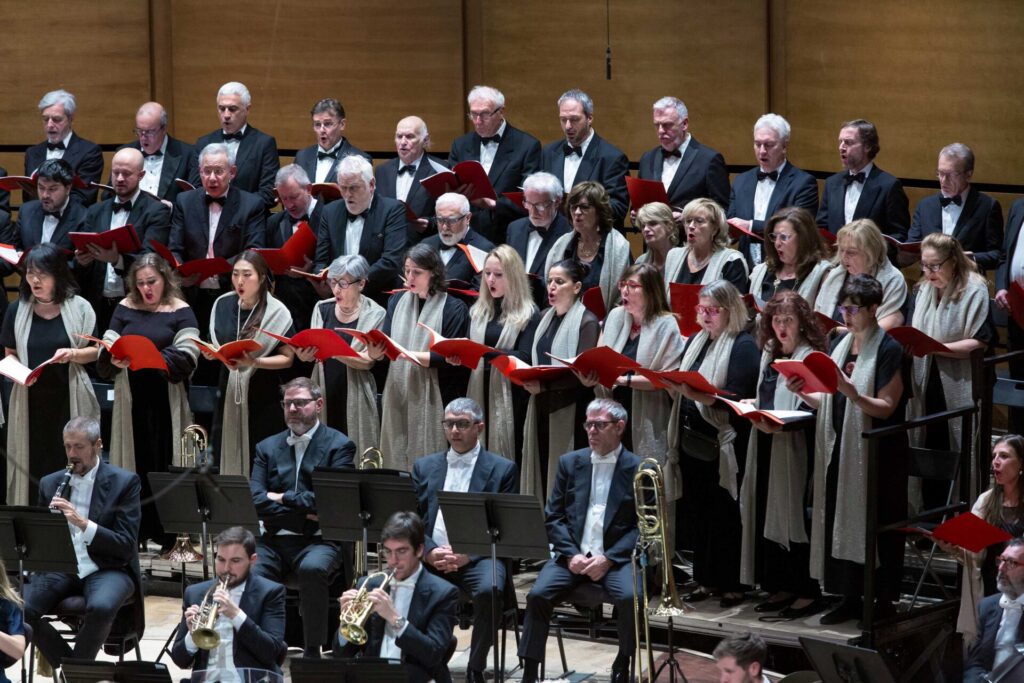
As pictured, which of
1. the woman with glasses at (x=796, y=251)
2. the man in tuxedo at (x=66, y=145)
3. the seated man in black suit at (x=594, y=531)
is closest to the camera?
the seated man in black suit at (x=594, y=531)

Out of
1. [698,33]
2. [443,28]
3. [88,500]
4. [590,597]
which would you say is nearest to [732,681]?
[590,597]

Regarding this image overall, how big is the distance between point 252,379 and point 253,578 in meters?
1.87

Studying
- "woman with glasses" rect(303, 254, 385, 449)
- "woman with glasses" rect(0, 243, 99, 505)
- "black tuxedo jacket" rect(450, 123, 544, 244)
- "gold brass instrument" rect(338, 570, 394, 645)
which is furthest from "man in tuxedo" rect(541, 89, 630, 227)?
"gold brass instrument" rect(338, 570, 394, 645)

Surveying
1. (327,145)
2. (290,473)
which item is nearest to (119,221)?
(327,145)

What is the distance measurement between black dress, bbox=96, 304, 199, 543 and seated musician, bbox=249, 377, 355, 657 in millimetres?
948

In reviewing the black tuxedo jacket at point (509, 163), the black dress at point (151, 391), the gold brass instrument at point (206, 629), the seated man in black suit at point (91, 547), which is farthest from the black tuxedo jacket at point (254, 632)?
the black tuxedo jacket at point (509, 163)

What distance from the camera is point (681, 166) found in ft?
27.7

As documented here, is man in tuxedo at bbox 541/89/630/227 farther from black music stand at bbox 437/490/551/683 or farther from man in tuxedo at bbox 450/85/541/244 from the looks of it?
black music stand at bbox 437/490/551/683

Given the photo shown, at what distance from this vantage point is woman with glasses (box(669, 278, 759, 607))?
277 inches

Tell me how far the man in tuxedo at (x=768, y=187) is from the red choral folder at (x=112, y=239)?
290cm

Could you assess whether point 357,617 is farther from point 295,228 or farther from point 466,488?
point 295,228

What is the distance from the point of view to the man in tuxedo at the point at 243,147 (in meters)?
9.23

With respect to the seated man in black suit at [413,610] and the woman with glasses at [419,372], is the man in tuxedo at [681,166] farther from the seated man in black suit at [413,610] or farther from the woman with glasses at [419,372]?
the seated man in black suit at [413,610]

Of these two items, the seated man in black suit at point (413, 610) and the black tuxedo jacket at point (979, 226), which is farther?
the black tuxedo jacket at point (979, 226)
